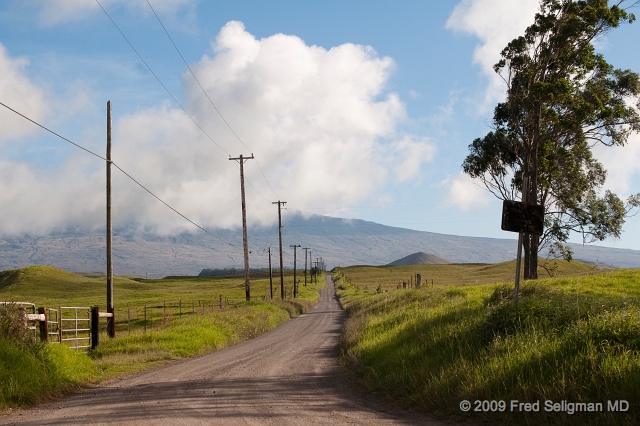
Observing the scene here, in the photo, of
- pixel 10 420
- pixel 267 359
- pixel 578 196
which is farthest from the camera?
pixel 578 196

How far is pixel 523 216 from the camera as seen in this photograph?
1310 centimetres

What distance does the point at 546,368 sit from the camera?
31.0 ft

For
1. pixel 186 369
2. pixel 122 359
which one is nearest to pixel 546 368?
pixel 186 369

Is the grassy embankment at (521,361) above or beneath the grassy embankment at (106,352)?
above

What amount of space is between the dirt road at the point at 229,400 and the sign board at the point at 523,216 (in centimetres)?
486

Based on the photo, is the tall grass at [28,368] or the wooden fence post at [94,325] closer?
the tall grass at [28,368]

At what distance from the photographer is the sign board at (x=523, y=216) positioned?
42.8 feet

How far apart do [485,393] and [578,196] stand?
131ft

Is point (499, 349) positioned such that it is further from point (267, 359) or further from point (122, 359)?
point (122, 359)

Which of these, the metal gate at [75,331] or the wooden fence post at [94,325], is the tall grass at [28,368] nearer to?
the metal gate at [75,331]

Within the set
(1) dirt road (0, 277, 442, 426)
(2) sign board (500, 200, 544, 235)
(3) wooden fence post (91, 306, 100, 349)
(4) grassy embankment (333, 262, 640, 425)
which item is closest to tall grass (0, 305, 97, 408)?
(1) dirt road (0, 277, 442, 426)

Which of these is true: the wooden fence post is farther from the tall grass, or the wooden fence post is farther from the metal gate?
the tall grass

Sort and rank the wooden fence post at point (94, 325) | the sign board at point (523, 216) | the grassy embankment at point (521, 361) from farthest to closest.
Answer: the wooden fence post at point (94, 325) < the sign board at point (523, 216) < the grassy embankment at point (521, 361)

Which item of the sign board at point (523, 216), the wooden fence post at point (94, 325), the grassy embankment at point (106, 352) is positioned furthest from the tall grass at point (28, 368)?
the sign board at point (523, 216)
